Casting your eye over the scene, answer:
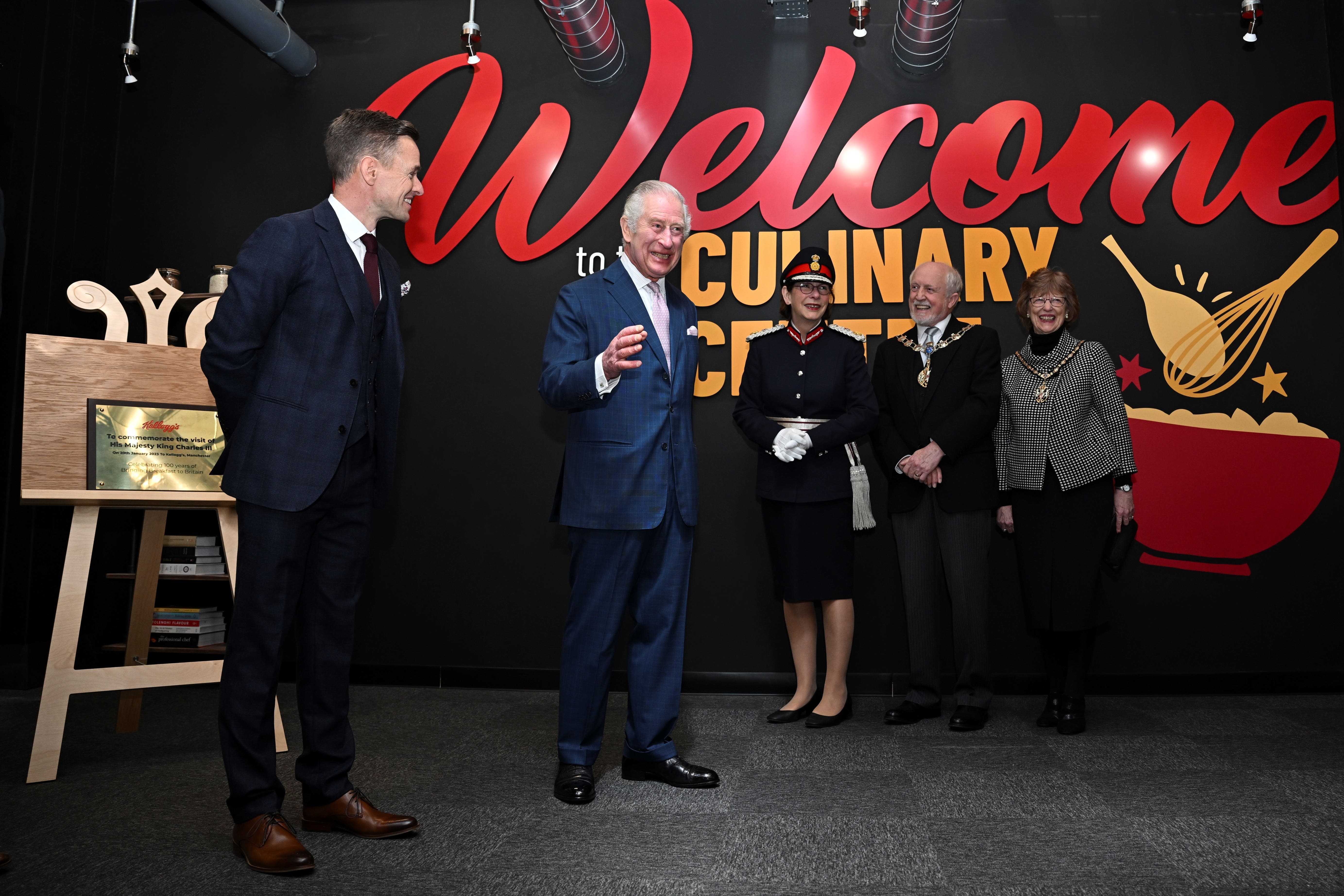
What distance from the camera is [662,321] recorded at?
255 cm

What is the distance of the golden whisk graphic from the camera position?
12.4 feet

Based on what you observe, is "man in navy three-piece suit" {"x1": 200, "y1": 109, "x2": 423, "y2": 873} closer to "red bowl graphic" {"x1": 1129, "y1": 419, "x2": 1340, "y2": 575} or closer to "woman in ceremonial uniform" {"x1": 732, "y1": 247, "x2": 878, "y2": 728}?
"woman in ceremonial uniform" {"x1": 732, "y1": 247, "x2": 878, "y2": 728}

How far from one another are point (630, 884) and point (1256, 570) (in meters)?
3.30

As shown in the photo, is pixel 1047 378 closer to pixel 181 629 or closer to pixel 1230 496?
pixel 1230 496

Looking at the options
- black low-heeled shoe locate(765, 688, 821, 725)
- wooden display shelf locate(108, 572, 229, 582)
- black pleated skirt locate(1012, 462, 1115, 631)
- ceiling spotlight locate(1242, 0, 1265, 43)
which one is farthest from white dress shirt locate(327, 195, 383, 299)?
ceiling spotlight locate(1242, 0, 1265, 43)

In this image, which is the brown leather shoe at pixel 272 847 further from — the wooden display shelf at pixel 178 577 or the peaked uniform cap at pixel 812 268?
the peaked uniform cap at pixel 812 268

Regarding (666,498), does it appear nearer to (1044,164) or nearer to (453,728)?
(453,728)

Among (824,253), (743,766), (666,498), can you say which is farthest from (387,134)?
(743,766)

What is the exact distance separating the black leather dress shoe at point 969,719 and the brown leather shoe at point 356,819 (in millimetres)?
1920

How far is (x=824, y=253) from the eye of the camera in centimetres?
327

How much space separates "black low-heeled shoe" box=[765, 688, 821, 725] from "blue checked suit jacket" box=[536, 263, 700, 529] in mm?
1127

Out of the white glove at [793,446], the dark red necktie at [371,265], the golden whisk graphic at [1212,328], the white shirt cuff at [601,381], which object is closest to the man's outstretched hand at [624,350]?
the white shirt cuff at [601,381]

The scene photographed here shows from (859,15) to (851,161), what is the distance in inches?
24.7

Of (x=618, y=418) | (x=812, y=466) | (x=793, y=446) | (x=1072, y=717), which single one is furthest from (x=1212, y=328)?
(x=618, y=418)
